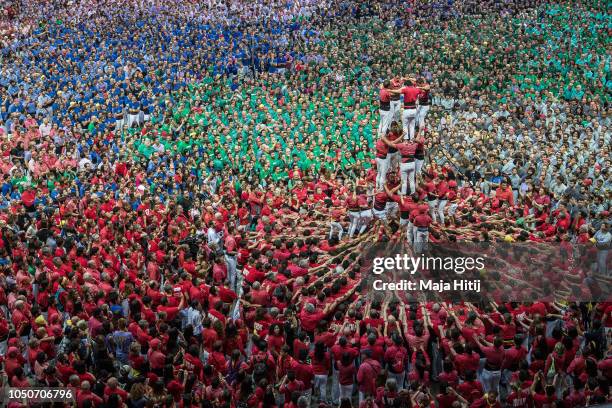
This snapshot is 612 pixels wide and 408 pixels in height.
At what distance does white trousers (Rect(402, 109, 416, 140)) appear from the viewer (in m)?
17.5

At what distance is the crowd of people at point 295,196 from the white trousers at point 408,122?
64 mm

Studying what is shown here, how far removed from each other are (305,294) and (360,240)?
3719 millimetres

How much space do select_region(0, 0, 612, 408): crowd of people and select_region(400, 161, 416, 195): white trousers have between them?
0.07 metres

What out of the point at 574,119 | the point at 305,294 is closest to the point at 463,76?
the point at 574,119

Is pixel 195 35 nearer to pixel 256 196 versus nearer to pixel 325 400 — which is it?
pixel 256 196

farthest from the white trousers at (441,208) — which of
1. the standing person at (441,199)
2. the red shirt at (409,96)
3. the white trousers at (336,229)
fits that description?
the red shirt at (409,96)

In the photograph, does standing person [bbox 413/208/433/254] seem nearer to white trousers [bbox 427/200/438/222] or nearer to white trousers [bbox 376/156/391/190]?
white trousers [bbox 427/200/438/222]

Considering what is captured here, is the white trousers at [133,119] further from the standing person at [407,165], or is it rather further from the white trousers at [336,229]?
the standing person at [407,165]

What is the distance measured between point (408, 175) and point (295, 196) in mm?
4810

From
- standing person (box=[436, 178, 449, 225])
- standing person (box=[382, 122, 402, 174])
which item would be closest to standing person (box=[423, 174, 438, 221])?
standing person (box=[436, 178, 449, 225])

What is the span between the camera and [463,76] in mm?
33562

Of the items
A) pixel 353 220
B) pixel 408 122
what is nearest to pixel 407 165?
pixel 408 122

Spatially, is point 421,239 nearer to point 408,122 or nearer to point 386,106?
point 408,122

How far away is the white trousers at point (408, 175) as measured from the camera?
17.8 meters
